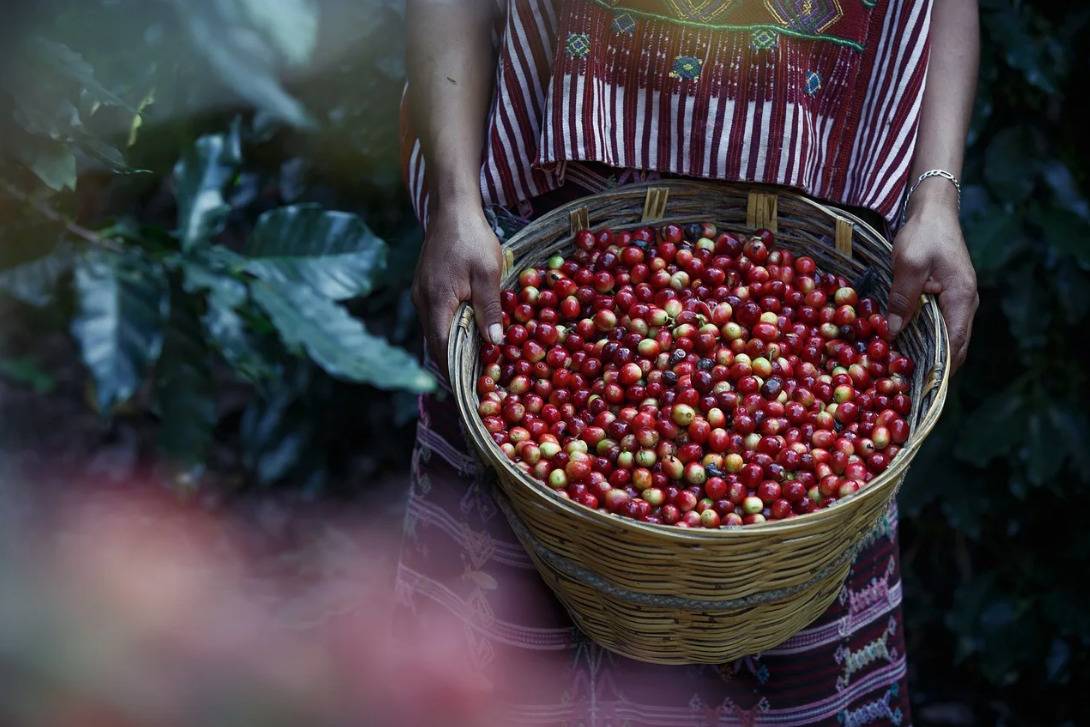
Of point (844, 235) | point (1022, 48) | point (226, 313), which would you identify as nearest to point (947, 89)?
point (844, 235)

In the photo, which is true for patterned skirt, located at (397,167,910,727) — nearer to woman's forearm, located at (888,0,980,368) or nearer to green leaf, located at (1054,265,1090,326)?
woman's forearm, located at (888,0,980,368)

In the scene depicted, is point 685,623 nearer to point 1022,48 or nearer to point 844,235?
point 844,235

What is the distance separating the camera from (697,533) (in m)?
1.17

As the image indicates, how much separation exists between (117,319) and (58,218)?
0.48 ft

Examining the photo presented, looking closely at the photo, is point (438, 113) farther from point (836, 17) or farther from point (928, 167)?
point (928, 167)

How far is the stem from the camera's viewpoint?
28.9 inches

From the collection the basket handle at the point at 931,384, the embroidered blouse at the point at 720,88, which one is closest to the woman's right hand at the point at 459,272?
the embroidered blouse at the point at 720,88

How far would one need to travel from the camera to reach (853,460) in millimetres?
1442

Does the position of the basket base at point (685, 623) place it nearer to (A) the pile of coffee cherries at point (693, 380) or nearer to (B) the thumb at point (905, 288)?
(A) the pile of coffee cherries at point (693, 380)

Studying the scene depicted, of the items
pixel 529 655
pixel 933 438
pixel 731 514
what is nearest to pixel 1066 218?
pixel 933 438

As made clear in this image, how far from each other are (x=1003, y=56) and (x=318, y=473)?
1.99 metres

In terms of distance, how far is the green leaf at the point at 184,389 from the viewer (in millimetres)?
723

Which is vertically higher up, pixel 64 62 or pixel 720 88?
pixel 64 62

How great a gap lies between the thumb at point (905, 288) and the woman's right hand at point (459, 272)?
0.60m
